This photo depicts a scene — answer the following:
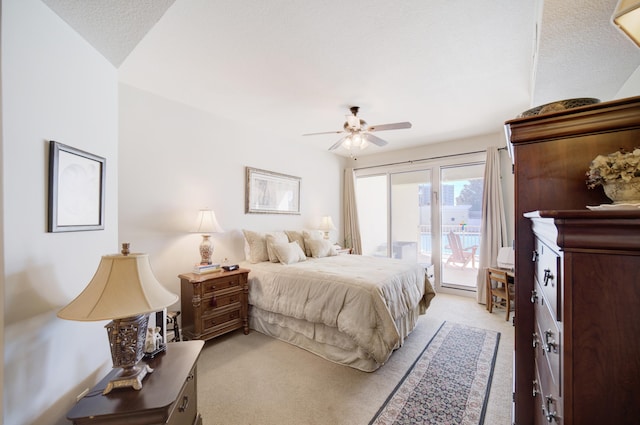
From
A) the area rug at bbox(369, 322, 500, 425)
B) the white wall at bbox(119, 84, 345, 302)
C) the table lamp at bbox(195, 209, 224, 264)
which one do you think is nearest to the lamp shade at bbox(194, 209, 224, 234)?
the table lamp at bbox(195, 209, 224, 264)

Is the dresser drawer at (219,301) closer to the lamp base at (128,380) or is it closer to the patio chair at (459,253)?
the lamp base at (128,380)

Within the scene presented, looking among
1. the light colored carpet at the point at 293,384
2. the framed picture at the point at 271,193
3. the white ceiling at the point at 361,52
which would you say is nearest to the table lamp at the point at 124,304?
the light colored carpet at the point at 293,384

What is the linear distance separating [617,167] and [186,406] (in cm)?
200

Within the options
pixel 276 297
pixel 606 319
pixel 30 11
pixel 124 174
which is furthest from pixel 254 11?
pixel 276 297

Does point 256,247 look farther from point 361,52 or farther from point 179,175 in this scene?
point 361,52

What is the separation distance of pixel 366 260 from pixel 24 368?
10.1 feet

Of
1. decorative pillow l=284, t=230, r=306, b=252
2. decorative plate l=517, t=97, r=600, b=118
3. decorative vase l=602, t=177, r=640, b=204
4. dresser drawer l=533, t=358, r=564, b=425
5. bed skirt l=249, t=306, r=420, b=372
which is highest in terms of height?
decorative plate l=517, t=97, r=600, b=118

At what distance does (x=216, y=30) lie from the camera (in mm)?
1831

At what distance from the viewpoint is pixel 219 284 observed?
2799 millimetres

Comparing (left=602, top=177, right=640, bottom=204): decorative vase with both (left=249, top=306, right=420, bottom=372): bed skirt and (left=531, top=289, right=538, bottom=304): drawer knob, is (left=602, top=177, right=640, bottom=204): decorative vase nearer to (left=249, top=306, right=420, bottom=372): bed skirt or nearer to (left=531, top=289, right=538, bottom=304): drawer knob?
(left=531, top=289, right=538, bottom=304): drawer knob

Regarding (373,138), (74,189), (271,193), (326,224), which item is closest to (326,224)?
(326,224)

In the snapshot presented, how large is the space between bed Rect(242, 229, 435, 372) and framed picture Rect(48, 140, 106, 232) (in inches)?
71.7

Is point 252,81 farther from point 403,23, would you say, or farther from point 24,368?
point 24,368

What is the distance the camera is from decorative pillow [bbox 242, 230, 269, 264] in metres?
3.43
